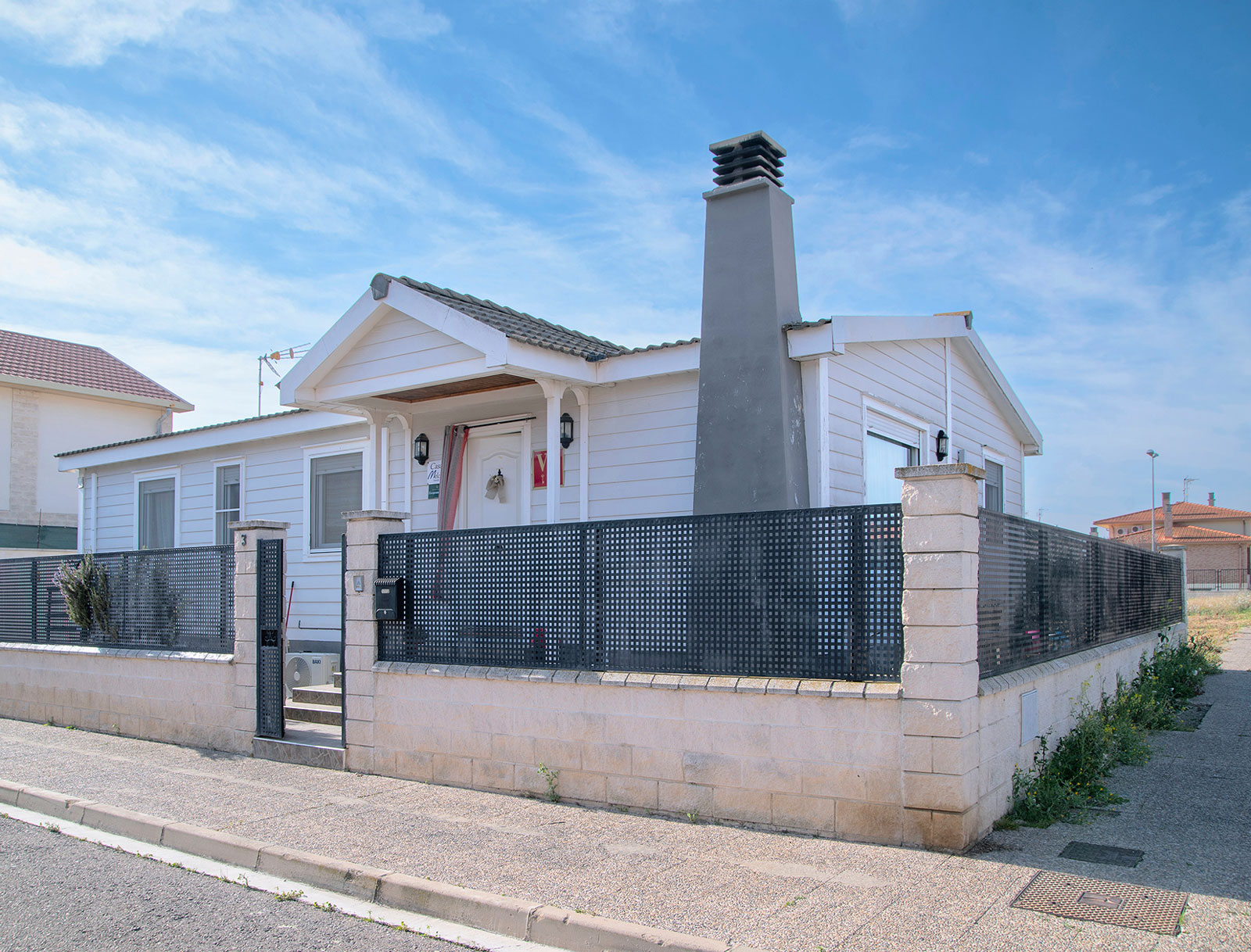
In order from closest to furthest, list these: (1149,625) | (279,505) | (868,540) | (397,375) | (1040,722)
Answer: (868,540), (1040,722), (397,375), (1149,625), (279,505)

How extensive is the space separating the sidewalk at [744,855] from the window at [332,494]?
202 inches

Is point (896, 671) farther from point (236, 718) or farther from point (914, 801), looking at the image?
point (236, 718)

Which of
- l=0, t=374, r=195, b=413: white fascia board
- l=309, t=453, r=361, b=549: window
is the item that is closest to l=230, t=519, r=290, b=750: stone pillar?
l=309, t=453, r=361, b=549: window

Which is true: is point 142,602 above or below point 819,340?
below

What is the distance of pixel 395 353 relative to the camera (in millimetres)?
10250

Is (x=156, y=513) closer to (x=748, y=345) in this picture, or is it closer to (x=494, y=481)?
(x=494, y=481)

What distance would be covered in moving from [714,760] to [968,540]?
2105mm

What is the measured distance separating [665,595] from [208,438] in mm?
10171

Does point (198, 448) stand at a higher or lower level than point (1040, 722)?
higher

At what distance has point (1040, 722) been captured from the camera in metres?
6.84

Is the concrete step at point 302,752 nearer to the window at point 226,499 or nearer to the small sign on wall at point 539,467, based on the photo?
the small sign on wall at point 539,467

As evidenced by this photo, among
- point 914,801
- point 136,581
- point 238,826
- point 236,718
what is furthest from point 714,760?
point 136,581

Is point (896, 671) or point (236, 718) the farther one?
point (236, 718)

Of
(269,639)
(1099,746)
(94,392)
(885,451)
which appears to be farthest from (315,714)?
(94,392)
